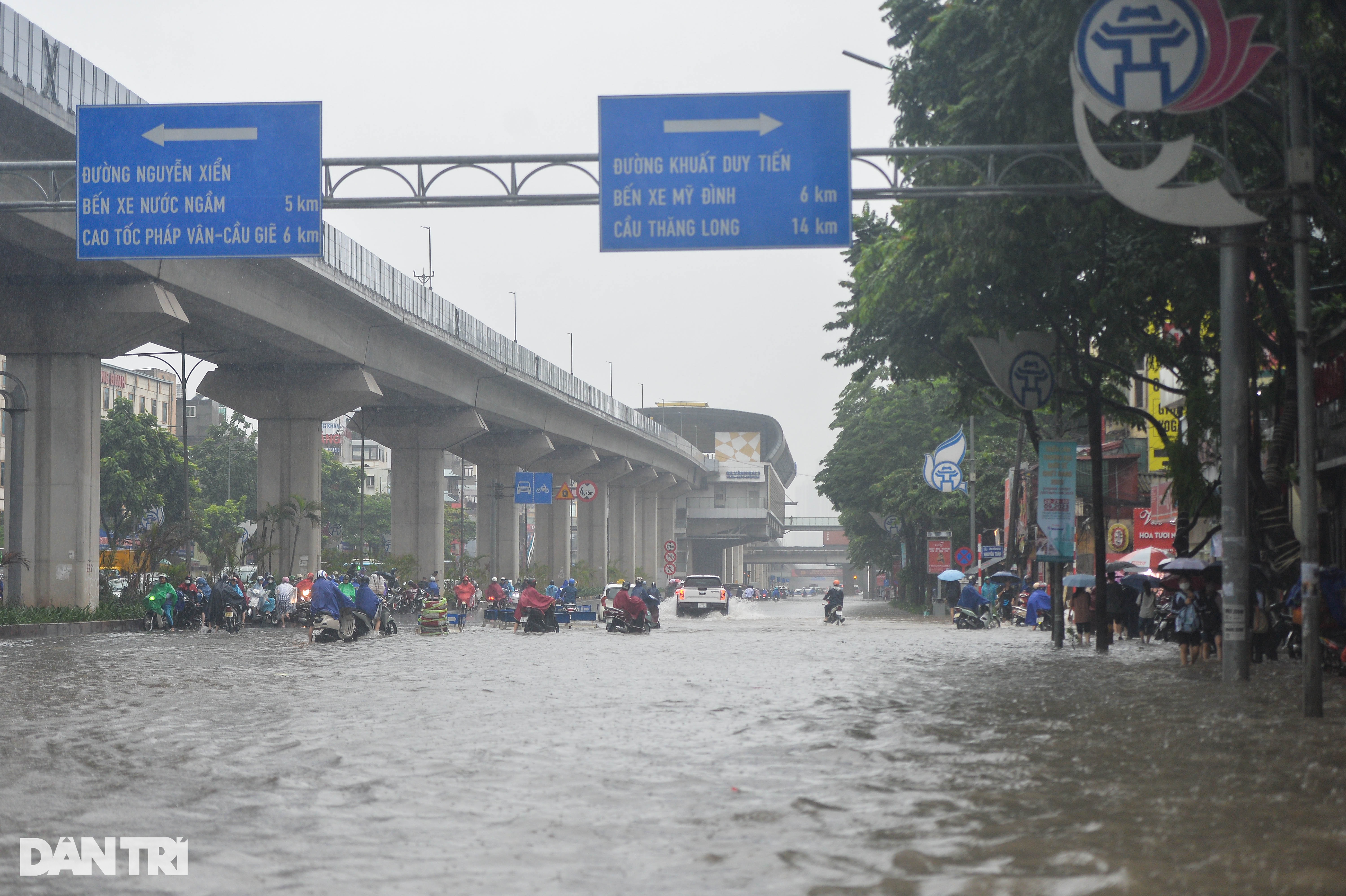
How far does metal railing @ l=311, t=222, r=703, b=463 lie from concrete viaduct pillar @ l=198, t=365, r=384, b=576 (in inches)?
110

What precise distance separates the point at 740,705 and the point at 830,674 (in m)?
5.32

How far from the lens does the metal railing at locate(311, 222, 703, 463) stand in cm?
3969

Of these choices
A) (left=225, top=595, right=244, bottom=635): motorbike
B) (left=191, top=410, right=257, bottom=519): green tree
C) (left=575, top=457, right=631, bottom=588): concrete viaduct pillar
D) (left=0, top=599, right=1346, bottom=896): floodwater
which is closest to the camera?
(left=0, top=599, right=1346, bottom=896): floodwater

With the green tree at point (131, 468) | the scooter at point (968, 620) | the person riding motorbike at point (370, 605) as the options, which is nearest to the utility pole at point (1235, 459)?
the person riding motorbike at point (370, 605)

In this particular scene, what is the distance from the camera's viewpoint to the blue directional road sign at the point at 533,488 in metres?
65.9

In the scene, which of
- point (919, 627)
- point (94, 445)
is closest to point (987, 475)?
point (919, 627)

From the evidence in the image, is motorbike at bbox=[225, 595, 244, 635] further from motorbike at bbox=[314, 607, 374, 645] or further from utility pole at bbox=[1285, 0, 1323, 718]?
utility pole at bbox=[1285, 0, 1323, 718]

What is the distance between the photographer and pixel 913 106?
2123 centimetres

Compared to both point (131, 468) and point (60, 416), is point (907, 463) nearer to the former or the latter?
point (131, 468)

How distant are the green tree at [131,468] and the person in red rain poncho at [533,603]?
36.2 metres

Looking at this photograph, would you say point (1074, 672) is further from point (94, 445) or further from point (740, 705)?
point (94, 445)

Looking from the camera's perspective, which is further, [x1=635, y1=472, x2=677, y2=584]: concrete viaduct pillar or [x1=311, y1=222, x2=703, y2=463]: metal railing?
[x1=635, y1=472, x2=677, y2=584]: concrete viaduct pillar

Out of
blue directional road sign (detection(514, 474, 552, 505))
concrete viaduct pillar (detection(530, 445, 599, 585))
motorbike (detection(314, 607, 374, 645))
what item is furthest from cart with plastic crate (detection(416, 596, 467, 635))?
concrete viaduct pillar (detection(530, 445, 599, 585))

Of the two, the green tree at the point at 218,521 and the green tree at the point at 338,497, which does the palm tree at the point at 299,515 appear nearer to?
the green tree at the point at 218,521
